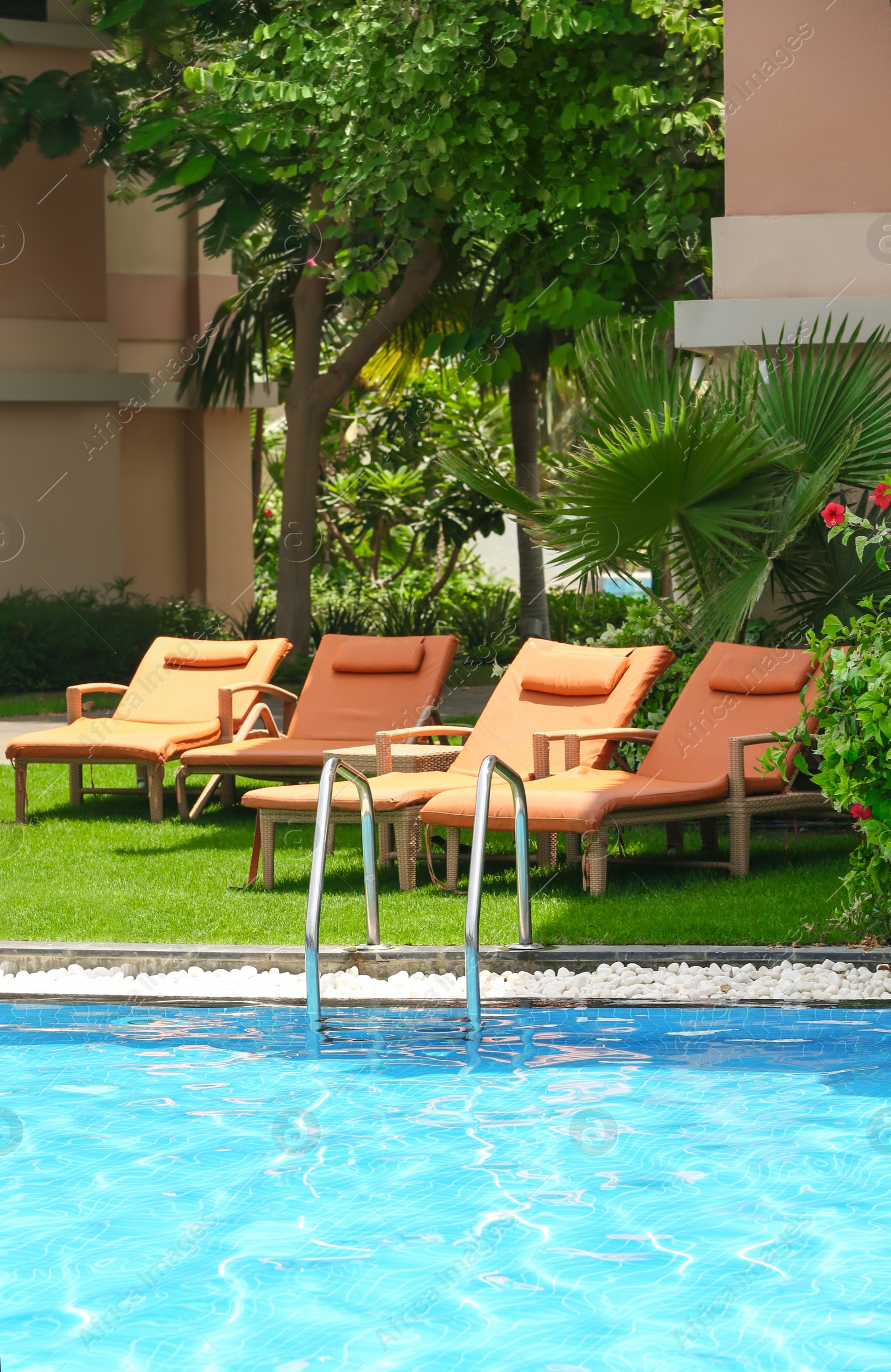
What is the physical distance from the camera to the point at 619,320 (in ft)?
37.9

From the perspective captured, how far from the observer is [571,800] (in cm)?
729

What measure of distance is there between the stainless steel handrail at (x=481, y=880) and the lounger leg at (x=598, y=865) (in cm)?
83

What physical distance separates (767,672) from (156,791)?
11.8 ft

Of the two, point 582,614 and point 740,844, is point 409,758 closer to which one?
point 740,844

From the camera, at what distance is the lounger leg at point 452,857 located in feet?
25.0

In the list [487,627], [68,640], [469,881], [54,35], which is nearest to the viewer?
[469,881]

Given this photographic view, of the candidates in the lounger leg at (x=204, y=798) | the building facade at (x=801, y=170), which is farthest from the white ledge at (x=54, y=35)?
the lounger leg at (x=204, y=798)

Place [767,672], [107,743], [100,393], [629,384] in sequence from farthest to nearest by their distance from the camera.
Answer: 1. [100,393]
2. [107,743]
3. [629,384]
4. [767,672]

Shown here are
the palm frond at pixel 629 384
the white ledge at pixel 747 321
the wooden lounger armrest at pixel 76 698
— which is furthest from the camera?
the wooden lounger armrest at pixel 76 698

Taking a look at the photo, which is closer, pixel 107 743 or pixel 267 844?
pixel 267 844

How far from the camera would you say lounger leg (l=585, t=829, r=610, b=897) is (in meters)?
7.46

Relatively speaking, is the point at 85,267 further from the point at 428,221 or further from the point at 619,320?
the point at 619,320

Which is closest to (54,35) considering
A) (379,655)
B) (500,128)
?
(500,128)

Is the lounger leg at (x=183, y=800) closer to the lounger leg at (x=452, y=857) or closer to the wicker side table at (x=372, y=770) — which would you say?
the wicker side table at (x=372, y=770)
